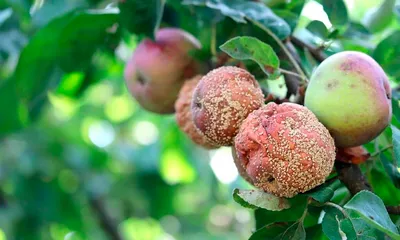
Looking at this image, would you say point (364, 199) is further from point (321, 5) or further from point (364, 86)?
point (321, 5)

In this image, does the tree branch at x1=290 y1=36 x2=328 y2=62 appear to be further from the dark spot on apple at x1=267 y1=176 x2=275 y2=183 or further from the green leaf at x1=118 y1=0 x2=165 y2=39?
the dark spot on apple at x1=267 y1=176 x2=275 y2=183

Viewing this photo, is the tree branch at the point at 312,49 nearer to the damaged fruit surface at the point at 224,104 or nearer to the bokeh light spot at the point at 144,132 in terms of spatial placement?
the damaged fruit surface at the point at 224,104

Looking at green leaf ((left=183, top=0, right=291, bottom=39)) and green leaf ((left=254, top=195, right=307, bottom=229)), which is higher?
green leaf ((left=183, top=0, right=291, bottom=39))

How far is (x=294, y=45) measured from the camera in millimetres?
1275

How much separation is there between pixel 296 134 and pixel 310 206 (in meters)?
0.22

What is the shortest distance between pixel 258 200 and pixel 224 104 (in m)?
0.16

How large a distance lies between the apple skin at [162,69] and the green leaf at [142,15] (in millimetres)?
34

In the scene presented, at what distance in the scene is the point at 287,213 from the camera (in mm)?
1058

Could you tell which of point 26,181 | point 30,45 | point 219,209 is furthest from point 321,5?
point 219,209

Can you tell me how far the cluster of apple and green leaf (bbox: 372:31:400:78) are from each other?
1.06 feet

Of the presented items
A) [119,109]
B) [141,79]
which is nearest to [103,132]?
[119,109]

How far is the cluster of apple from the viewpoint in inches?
33.8

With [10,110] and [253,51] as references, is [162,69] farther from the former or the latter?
[10,110]

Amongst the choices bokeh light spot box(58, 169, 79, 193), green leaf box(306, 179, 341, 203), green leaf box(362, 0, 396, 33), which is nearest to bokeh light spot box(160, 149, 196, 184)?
bokeh light spot box(58, 169, 79, 193)
